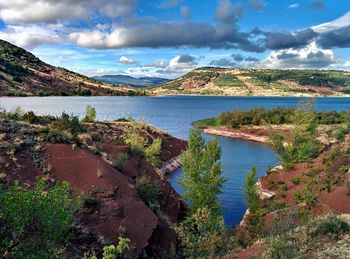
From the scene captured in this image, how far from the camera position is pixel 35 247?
13008 millimetres

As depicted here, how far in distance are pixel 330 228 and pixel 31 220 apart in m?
17.0

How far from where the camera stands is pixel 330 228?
72.5 feet

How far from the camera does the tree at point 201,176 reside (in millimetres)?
39000

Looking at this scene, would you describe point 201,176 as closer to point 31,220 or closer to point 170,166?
point 31,220

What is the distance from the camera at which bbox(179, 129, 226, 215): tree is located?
39000 mm

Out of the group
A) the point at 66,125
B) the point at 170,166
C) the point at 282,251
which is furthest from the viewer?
the point at 170,166

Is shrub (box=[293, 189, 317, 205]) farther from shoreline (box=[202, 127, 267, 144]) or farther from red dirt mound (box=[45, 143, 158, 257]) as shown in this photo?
shoreline (box=[202, 127, 267, 144])

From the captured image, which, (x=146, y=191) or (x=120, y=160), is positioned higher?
(x=120, y=160)

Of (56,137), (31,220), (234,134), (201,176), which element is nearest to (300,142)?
(201,176)

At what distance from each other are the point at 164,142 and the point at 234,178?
992 inches

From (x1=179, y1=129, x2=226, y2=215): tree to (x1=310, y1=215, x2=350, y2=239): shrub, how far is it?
1686 centimetres

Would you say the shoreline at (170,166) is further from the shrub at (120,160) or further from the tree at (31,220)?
the tree at (31,220)

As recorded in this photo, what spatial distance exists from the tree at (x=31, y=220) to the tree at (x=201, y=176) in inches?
→ 1041

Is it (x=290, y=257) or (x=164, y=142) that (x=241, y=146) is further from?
(x=290, y=257)
